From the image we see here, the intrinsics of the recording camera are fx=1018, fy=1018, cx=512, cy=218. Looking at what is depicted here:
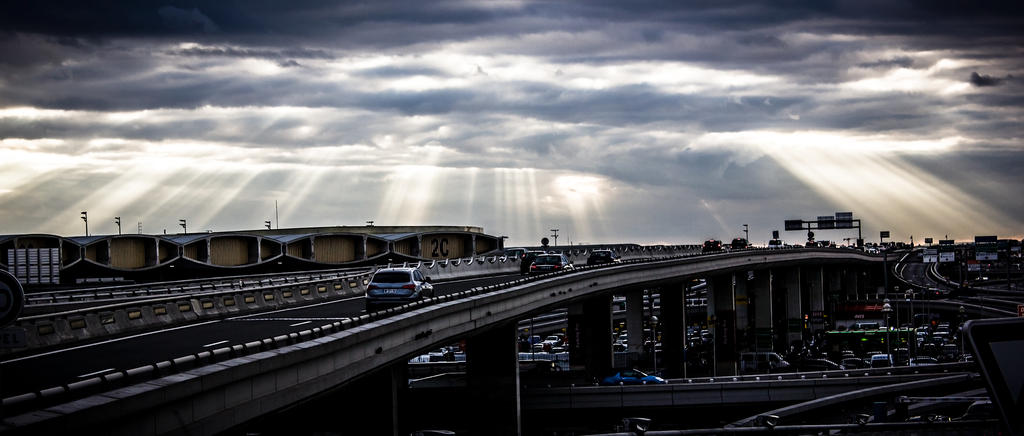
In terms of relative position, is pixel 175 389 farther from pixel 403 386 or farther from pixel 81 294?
pixel 81 294

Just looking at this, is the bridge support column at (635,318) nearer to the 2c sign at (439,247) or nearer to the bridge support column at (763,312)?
the bridge support column at (763,312)

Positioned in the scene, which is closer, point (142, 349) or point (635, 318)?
point (142, 349)

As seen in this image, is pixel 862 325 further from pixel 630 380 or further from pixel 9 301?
pixel 9 301

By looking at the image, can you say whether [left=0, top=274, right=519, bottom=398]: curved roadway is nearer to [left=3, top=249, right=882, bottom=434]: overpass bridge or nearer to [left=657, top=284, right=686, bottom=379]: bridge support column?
[left=3, top=249, right=882, bottom=434]: overpass bridge

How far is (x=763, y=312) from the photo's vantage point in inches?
4877

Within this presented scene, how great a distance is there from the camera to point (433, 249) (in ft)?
442

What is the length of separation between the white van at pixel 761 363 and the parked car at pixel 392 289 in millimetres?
58535

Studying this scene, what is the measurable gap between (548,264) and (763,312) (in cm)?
6132

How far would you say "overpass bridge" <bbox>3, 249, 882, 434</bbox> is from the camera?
651 inches

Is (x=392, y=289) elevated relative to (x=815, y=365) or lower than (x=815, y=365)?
elevated

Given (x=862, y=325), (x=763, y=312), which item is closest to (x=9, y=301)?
(x=763, y=312)

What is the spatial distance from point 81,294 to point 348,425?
844 inches

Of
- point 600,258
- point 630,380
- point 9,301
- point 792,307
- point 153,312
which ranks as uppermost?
point 9,301

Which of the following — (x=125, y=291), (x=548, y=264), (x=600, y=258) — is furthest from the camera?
(x=600, y=258)
